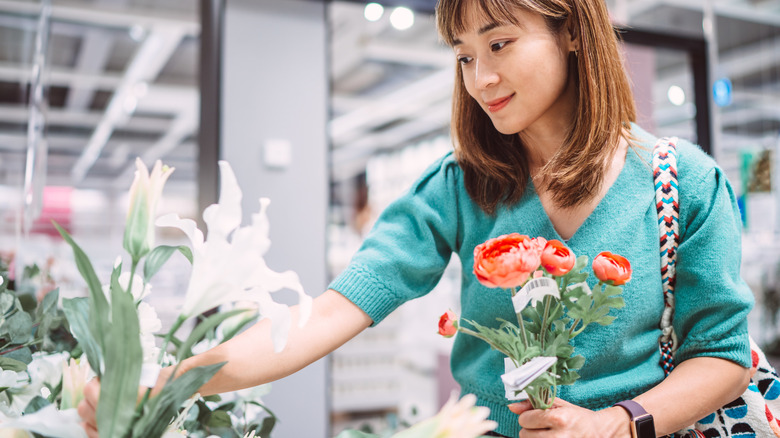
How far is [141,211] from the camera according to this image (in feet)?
1.65

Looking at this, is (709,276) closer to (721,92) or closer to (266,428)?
(266,428)

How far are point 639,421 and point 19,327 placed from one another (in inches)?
29.6

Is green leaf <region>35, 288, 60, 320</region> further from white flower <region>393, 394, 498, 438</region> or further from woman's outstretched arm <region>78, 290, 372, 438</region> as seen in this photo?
white flower <region>393, 394, 498, 438</region>

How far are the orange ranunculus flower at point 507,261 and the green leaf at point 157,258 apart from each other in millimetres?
272

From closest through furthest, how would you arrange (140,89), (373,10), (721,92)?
(373,10) < (721,92) < (140,89)

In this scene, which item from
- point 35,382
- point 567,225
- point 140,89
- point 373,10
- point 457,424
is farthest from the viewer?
point 140,89

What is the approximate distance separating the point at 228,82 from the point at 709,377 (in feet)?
7.83

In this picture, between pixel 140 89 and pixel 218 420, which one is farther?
pixel 140 89

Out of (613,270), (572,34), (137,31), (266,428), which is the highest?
(137,31)

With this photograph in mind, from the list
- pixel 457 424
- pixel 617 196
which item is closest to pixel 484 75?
pixel 617 196

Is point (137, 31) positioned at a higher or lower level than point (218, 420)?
higher

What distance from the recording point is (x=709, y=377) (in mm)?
762

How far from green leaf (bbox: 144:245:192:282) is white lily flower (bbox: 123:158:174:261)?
0.02m

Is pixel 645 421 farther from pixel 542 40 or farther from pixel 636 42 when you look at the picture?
pixel 636 42
